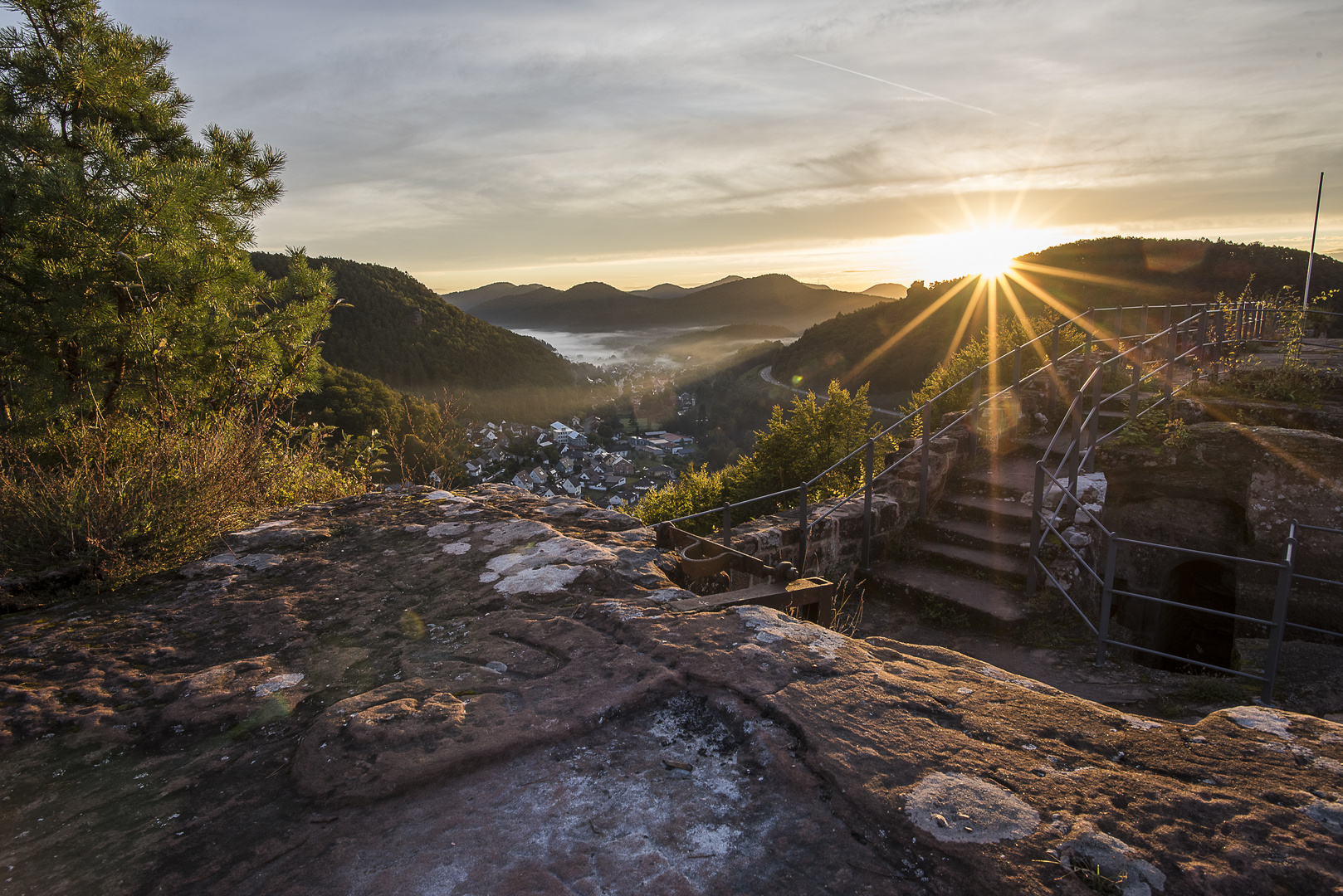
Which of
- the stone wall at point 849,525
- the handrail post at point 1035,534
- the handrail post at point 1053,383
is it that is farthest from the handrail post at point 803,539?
the handrail post at point 1053,383

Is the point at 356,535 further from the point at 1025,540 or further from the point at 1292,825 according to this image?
the point at 1025,540

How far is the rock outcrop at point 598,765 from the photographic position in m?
1.40

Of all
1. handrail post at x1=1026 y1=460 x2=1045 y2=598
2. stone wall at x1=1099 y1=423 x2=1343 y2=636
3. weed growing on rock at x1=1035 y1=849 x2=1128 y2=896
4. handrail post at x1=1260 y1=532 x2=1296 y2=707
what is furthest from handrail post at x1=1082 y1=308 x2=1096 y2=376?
weed growing on rock at x1=1035 y1=849 x2=1128 y2=896

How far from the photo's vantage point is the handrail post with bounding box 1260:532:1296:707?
357 centimetres

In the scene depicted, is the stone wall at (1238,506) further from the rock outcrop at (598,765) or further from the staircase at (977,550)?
the rock outcrop at (598,765)

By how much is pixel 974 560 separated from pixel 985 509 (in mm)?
813

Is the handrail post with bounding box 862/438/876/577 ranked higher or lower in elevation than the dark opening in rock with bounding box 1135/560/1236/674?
higher

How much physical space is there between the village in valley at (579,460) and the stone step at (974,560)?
1322 centimetres

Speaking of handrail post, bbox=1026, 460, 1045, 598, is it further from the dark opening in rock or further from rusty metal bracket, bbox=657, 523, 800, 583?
rusty metal bracket, bbox=657, 523, 800, 583

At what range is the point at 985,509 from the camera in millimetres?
6559

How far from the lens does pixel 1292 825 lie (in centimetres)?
151

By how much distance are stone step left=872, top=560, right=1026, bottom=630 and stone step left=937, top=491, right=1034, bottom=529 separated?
2.71 feet

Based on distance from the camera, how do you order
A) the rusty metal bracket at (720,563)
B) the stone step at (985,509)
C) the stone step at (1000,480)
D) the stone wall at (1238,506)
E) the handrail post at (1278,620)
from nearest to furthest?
the rusty metal bracket at (720,563)
the handrail post at (1278,620)
the stone wall at (1238,506)
the stone step at (985,509)
the stone step at (1000,480)

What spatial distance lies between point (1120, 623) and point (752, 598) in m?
4.70
